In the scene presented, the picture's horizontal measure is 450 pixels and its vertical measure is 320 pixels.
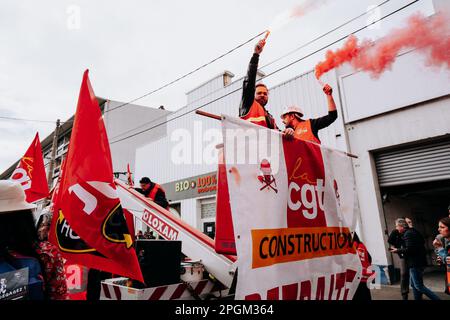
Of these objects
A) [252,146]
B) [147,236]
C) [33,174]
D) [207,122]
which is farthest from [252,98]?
[207,122]

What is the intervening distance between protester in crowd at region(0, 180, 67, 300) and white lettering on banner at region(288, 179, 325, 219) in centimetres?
186

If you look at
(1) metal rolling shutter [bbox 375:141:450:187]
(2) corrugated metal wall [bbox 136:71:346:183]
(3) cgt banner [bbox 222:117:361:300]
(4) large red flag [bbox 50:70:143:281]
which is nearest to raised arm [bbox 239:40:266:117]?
(3) cgt banner [bbox 222:117:361:300]

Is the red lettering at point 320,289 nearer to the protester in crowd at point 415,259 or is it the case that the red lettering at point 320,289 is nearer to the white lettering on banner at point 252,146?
the white lettering on banner at point 252,146

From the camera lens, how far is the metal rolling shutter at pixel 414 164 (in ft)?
25.7

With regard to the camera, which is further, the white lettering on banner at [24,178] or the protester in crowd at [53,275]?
the white lettering on banner at [24,178]

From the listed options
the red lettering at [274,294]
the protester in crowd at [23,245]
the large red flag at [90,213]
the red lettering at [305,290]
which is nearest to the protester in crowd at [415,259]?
the red lettering at [305,290]

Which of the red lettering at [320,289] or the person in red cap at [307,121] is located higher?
the person in red cap at [307,121]

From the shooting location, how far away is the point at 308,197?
8.75ft

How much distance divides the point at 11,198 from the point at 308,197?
7.66 ft

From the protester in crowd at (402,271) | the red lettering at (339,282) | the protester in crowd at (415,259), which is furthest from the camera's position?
the protester in crowd at (402,271)

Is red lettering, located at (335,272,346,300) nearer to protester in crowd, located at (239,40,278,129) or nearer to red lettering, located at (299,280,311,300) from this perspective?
red lettering, located at (299,280,311,300)

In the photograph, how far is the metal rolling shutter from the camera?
7.83m
